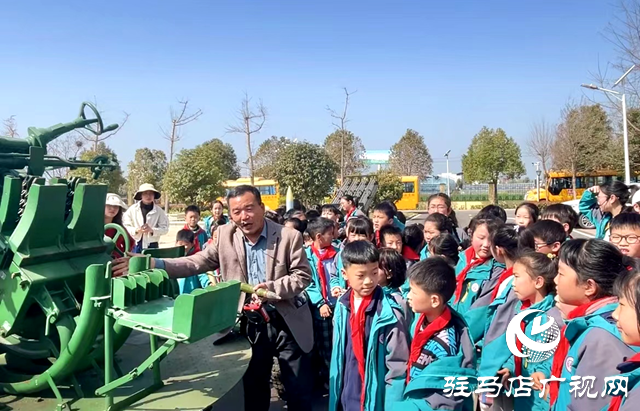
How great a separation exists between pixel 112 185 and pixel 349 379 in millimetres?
22838

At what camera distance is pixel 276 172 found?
1975 cm

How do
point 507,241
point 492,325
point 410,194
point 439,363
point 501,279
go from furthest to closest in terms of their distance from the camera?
point 410,194, point 507,241, point 501,279, point 492,325, point 439,363

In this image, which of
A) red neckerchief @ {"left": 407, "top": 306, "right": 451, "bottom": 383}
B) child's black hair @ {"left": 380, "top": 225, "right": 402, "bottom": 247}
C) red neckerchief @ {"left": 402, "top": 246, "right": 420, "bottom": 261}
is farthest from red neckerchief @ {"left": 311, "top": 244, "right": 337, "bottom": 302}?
red neckerchief @ {"left": 407, "top": 306, "right": 451, "bottom": 383}

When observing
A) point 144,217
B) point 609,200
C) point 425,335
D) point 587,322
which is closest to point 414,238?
point 609,200

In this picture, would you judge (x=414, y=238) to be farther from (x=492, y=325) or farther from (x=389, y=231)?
(x=492, y=325)

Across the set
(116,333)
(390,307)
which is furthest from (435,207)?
(116,333)

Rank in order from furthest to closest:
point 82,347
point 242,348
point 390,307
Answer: point 242,348
point 390,307
point 82,347

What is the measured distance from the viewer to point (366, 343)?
251cm

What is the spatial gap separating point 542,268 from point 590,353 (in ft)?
2.29

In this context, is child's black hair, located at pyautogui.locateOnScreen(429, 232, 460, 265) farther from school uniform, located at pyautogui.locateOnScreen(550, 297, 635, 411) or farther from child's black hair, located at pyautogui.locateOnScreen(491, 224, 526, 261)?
school uniform, located at pyautogui.locateOnScreen(550, 297, 635, 411)

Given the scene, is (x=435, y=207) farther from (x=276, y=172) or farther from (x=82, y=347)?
(x=276, y=172)

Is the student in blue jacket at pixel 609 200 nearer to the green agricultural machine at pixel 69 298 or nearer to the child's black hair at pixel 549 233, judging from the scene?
the child's black hair at pixel 549 233

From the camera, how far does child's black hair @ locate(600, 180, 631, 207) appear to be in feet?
15.4

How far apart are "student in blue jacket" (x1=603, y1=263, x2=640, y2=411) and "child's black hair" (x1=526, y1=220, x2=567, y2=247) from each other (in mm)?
1632
